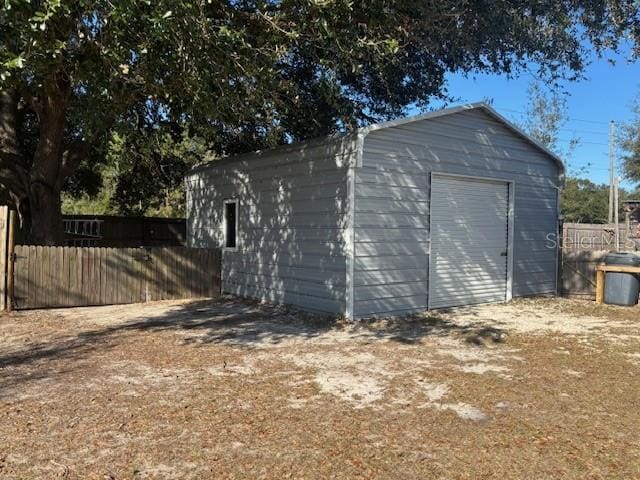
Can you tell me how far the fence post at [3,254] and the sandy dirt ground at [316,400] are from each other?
0.59 meters

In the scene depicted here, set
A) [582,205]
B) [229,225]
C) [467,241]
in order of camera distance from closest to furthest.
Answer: [467,241]
[229,225]
[582,205]

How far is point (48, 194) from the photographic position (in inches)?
402

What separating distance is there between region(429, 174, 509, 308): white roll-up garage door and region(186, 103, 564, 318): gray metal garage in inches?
1.0

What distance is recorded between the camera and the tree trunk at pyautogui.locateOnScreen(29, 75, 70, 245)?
32.3ft

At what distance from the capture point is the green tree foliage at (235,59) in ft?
19.9

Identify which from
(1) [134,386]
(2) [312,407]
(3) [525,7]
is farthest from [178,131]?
(2) [312,407]

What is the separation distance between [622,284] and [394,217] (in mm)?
4985

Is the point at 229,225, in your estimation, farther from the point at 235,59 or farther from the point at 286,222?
the point at 235,59

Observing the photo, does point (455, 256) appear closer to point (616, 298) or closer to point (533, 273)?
point (533, 273)

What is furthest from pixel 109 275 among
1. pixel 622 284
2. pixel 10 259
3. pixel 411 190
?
pixel 622 284

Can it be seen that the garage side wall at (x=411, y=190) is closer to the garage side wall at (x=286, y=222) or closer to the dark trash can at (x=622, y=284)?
the garage side wall at (x=286, y=222)

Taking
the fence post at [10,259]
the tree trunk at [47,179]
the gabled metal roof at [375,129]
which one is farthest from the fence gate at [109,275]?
the gabled metal roof at [375,129]

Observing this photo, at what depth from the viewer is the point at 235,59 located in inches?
271

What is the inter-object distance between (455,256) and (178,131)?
292 inches
